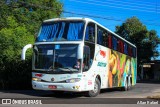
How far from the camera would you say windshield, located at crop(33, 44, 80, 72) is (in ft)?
59.6

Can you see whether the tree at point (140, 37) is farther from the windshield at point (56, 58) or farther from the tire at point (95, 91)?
the windshield at point (56, 58)

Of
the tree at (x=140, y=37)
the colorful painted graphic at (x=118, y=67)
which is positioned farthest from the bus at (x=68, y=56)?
the tree at (x=140, y=37)

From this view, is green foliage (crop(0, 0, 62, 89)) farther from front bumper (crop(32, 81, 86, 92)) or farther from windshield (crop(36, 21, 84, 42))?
front bumper (crop(32, 81, 86, 92))

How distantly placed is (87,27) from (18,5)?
17.3 meters

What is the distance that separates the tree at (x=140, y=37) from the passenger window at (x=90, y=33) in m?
41.5

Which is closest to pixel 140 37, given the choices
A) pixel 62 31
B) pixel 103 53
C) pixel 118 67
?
pixel 118 67

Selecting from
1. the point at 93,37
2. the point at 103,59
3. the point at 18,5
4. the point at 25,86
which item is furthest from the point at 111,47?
the point at 18,5

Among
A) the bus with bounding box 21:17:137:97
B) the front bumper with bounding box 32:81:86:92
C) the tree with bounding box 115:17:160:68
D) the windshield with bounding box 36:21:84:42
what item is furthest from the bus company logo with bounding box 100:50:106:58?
the tree with bounding box 115:17:160:68

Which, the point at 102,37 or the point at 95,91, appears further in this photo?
the point at 102,37

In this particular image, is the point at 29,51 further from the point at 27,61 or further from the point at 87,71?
the point at 87,71

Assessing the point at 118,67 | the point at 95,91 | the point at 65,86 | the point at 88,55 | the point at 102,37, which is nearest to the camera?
the point at 65,86

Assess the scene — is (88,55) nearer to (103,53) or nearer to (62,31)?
(62,31)

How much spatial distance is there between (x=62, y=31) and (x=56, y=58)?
4.86 feet

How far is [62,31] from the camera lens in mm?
18969
